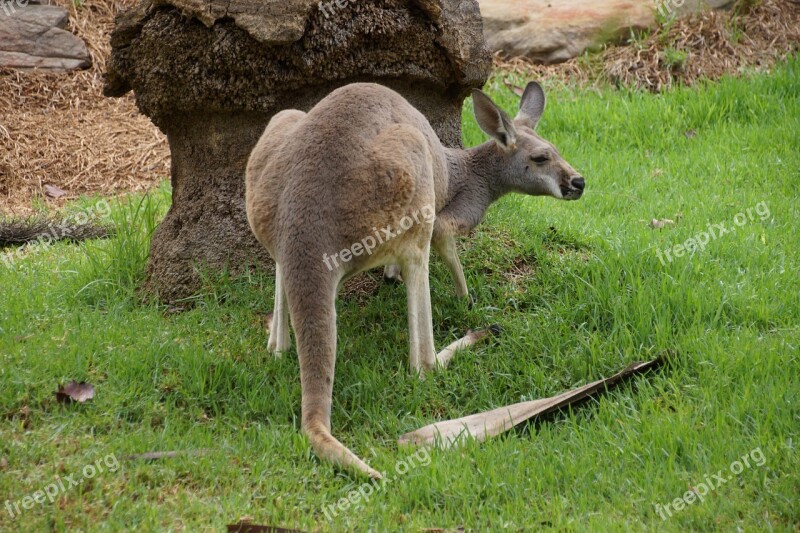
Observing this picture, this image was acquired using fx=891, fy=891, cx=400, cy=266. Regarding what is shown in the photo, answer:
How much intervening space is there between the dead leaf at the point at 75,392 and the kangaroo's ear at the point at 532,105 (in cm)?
316

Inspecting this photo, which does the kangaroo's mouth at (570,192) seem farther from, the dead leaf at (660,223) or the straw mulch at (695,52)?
the straw mulch at (695,52)

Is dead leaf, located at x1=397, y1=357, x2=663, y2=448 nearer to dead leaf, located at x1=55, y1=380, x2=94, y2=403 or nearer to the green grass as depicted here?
the green grass

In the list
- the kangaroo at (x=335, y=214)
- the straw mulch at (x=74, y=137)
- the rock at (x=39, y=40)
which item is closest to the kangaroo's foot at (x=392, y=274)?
the kangaroo at (x=335, y=214)

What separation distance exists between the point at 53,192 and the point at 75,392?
168 inches

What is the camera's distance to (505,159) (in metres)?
5.52

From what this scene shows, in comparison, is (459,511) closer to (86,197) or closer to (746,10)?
(86,197)

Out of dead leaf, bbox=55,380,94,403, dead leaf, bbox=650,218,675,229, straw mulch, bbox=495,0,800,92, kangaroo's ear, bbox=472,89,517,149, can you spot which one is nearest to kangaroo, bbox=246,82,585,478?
kangaroo's ear, bbox=472,89,517,149

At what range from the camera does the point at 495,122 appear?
5.42m

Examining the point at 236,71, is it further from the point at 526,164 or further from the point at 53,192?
the point at 53,192

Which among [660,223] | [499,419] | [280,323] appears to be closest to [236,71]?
[280,323]

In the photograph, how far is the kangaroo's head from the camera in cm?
541

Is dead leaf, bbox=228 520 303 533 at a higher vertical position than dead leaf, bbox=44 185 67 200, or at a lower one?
higher

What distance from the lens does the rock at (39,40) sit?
9.65 metres

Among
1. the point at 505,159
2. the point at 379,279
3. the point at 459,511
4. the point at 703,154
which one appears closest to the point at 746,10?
the point at 703,154
